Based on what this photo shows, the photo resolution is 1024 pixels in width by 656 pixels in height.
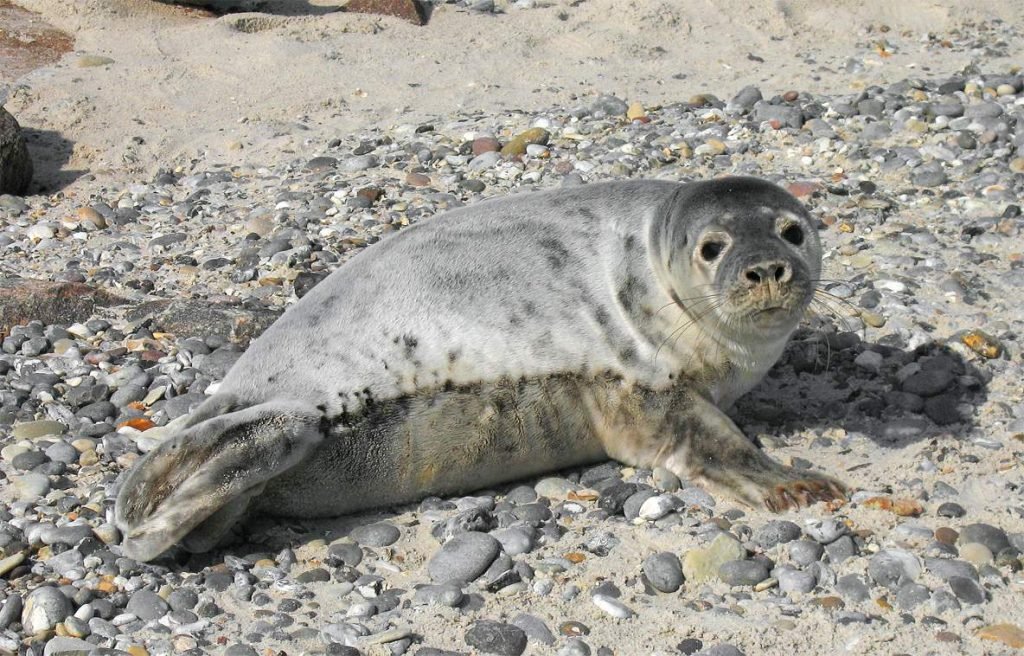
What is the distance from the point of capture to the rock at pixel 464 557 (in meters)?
3.73

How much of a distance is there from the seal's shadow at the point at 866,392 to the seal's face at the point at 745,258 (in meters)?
0.53

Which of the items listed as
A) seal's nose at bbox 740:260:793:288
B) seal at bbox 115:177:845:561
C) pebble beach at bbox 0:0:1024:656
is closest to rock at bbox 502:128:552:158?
pebble beach at bbox 0:0:1024:656

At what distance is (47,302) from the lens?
5395 millimetres

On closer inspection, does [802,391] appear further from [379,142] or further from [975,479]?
[379,142]

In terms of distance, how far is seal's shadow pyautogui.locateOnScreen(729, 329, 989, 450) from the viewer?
14.7 ft

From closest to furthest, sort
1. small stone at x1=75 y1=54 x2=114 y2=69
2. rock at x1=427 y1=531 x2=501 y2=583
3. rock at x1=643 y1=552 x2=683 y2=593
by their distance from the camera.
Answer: rock at x1=643 y1=552 x2=683 y2=593
rock at x1=427 y1=531 x2=501 y2=583
small stone at x1=75 y1=54 x2=114 y2=69

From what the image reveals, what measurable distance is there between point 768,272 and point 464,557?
3.87 feet

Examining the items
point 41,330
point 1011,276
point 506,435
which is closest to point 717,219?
point 506,435

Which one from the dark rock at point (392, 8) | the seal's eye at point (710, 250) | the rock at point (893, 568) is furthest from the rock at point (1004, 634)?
the dark rock at point (392, 8)

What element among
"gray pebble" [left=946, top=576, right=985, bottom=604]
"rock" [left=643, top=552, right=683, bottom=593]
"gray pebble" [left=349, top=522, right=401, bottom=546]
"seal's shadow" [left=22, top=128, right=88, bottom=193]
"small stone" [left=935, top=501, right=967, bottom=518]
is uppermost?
"seal's shadow" [left=22, top=128, right=88, bottom=193]

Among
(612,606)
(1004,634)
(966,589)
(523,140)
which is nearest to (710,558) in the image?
(612,606)

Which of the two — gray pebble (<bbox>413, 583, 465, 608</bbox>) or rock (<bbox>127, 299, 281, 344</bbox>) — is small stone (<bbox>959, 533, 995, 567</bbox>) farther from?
rock (<bbox>127, 299, 281, 344</bbox>)

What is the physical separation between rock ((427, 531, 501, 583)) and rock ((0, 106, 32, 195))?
4040mm

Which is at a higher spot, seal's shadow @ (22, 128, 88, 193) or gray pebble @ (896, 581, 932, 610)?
seal's shadow @ (22, 128, 88, 193)
